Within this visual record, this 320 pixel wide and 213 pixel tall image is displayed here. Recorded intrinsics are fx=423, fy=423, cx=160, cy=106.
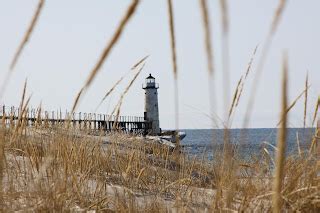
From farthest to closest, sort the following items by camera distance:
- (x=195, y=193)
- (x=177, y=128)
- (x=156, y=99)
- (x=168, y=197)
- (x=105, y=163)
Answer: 1. (x=156, y=99)
2. (x=105, y=163)
3. (x=168, y=197)
4. (x=195, y=193)
5. (x=177, y=128)

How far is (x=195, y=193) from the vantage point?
2262 millimetres

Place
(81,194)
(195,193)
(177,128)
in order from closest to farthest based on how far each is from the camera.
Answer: (177,128) → (81,194) → (195,193)

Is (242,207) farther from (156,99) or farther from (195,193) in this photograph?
(156,99)

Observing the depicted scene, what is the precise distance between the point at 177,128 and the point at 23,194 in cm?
73

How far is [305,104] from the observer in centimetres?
177

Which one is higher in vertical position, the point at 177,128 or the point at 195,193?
the point at 177,128

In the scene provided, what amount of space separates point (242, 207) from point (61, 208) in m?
0.65

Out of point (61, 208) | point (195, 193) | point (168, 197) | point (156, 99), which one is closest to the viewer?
point (61, 208)

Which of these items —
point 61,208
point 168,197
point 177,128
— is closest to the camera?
point 177,128

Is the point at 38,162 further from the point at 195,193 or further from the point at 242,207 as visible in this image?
the point at 242,207

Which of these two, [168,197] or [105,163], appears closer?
[168,197]

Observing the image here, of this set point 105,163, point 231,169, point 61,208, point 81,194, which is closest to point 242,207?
point 231,169

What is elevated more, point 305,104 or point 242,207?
point 305,104

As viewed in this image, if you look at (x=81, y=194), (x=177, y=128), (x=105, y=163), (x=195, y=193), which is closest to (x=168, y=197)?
(x=195, y=193)
